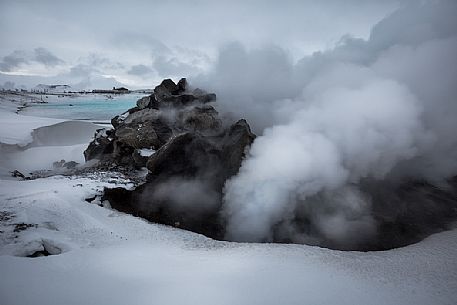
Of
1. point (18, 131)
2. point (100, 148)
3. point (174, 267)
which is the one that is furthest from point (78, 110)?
point (174, 267)

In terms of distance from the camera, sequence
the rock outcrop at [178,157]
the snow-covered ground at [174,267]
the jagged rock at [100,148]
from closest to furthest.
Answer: the snow-covered ground at [174,267] < the rock outcrop at [178,157] < the jagged rock at [100,148]

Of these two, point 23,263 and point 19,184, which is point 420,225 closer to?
point 23,263

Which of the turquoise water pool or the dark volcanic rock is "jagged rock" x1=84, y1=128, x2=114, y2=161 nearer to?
the dark volcanic rock

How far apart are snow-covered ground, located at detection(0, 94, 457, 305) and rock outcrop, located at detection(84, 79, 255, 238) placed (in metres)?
0.90

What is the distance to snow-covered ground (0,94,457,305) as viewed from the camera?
391 centimetres


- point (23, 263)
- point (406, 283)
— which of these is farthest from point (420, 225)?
point (23, 263)

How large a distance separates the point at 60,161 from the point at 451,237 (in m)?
14.0

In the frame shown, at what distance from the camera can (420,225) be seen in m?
6.76

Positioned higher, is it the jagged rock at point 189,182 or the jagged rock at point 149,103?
the jagged rock at point 149,103

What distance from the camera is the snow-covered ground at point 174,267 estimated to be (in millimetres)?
3906

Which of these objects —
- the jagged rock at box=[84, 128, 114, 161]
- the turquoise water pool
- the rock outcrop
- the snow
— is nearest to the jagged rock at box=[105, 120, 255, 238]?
the rock outcrop

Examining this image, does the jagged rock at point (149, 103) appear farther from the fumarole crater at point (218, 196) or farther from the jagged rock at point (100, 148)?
the jagged rock at point (100, 148)

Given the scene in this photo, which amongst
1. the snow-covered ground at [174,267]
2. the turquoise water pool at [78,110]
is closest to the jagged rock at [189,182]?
the snow-covered ground at [174,267]

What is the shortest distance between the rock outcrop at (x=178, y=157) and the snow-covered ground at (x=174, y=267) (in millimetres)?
901
